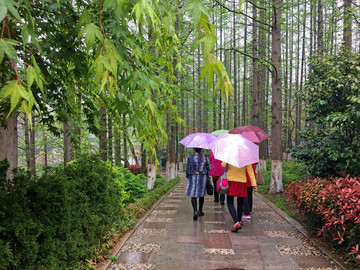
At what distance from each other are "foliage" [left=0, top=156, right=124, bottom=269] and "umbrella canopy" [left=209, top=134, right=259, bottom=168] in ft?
8.90

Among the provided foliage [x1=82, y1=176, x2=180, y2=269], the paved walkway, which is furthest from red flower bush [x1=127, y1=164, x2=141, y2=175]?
the paved walkway

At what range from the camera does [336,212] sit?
14.3 feet

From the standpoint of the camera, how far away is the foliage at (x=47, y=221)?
245cm

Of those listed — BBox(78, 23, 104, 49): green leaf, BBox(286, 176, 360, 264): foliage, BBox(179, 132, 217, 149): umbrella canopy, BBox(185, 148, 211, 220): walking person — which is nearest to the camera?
BBox(78, 23, 104, 49): green leaf

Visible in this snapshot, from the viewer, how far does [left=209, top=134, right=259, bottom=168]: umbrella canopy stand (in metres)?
5.41

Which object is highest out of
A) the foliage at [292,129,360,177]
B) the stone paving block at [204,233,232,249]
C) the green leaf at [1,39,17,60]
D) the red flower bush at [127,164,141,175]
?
the green leaf at [1,39,17,60]

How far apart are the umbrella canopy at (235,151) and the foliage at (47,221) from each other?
2713 millimetres

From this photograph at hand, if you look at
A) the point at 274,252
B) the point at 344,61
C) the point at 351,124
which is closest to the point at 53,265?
the point at 274,252

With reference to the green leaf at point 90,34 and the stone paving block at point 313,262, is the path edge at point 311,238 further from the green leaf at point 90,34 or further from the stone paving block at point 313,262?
the green leaf at point 90,34

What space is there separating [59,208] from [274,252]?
362 cm

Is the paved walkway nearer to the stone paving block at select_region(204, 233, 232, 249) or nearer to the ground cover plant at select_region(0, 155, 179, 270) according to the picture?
the stone paving block at select_region(204, 233, 232, 249)

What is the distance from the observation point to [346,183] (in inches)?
202

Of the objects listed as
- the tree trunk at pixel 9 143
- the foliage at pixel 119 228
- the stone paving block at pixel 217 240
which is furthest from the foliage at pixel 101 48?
the stone paving block at pixel 217 240

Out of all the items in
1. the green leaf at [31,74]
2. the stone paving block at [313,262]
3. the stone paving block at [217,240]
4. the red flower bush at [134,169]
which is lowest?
the red flower bush at [134,169]
